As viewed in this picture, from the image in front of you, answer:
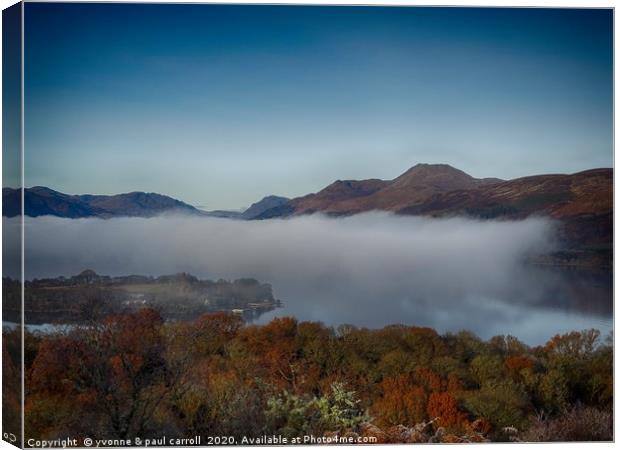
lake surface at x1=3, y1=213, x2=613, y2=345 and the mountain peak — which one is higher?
the mountain peak

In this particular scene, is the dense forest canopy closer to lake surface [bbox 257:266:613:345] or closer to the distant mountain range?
lake surface [bbox 257:266:613:345]

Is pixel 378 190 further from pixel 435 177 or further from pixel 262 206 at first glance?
pixel 262 206

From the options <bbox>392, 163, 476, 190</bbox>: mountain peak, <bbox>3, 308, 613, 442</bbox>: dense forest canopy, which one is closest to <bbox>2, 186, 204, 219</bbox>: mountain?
<bbox>3, 308, 613, 442</bbox>: dense forest canopy

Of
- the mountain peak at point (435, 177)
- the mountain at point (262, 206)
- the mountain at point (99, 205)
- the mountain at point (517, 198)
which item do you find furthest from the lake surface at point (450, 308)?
the mountain at point (99, 205)

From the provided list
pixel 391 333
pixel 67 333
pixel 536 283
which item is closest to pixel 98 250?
pixel 67 333

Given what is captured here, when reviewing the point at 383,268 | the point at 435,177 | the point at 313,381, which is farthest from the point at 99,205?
the point at 435,177

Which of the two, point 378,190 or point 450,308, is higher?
point 378,190
